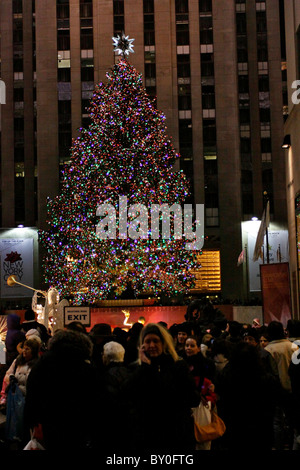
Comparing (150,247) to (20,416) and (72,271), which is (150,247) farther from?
(20,416)

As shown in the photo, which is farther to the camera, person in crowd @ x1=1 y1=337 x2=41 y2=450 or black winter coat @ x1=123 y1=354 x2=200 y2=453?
person in crowd @ x1=1 y1=337 x2=41 y2=450

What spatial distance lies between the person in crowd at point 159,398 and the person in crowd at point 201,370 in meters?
1.37

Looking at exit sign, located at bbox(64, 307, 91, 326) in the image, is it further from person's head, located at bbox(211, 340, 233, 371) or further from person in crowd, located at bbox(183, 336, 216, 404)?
person in crowd, located at bbox(183, 336, 216, 404)

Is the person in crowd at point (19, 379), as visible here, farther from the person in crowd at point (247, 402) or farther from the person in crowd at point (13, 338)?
the person in crowd at point (13, 338)

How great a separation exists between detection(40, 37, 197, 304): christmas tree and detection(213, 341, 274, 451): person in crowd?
2867cm

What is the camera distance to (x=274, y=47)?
5525cm

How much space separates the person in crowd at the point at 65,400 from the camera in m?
6.11

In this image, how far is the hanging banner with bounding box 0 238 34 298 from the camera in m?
47.8

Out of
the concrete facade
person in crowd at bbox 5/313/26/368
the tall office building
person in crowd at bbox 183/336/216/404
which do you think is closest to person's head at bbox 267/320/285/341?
person in crowd at bbox 183/336/216/404

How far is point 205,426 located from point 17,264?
42165 millimetres

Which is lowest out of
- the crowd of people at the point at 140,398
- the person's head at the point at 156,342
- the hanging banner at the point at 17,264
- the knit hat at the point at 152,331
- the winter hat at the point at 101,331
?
the crowd of people at the point at 140,398

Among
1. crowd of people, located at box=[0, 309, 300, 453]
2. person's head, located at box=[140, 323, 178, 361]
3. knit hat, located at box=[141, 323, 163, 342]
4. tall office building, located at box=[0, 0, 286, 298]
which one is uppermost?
tall office building, located at box=[0, 0, 286, 298]

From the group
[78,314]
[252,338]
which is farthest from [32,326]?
[252,338]

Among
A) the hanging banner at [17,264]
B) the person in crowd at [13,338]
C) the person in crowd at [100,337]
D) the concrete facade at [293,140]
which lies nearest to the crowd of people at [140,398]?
the person in crowd at [100,337]
